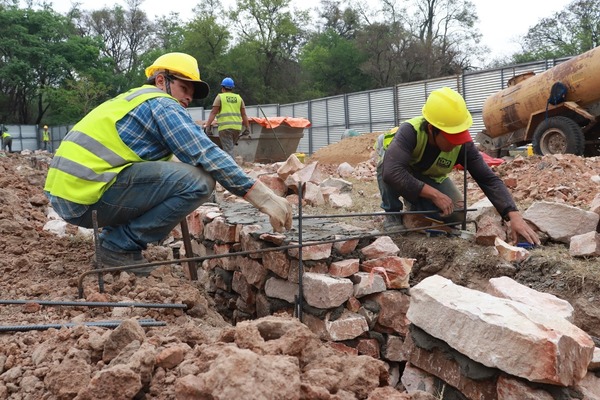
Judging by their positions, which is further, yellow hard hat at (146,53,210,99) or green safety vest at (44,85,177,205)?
yellow hard hat at (146,53,210,99)

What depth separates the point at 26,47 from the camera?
3659 cm

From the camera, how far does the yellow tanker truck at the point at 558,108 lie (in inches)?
349

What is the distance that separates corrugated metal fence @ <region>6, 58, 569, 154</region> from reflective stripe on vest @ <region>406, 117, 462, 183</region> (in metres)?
9.70

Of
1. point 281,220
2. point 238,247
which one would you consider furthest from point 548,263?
point 238,247

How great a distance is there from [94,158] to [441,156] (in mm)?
2625

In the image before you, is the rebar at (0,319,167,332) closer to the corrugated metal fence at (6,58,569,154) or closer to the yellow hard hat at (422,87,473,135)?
the yellow hard hat at (422,87,473,135)

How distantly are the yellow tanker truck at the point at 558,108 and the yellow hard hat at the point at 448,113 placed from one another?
5.82m

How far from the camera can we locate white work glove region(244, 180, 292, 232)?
3.11 meters

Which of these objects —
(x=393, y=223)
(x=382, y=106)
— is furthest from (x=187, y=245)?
(x=382, y=106)

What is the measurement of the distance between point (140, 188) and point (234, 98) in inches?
236

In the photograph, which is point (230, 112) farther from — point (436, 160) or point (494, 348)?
point (494, 348)

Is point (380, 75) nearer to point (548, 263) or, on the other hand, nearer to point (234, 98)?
point (234, 98)

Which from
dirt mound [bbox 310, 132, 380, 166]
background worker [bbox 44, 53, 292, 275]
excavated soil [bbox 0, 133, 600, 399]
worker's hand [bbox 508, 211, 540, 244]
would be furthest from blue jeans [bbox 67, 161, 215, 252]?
dirt mound [bbox 310, 132, 380, 166]

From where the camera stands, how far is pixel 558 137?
9.35 metres
